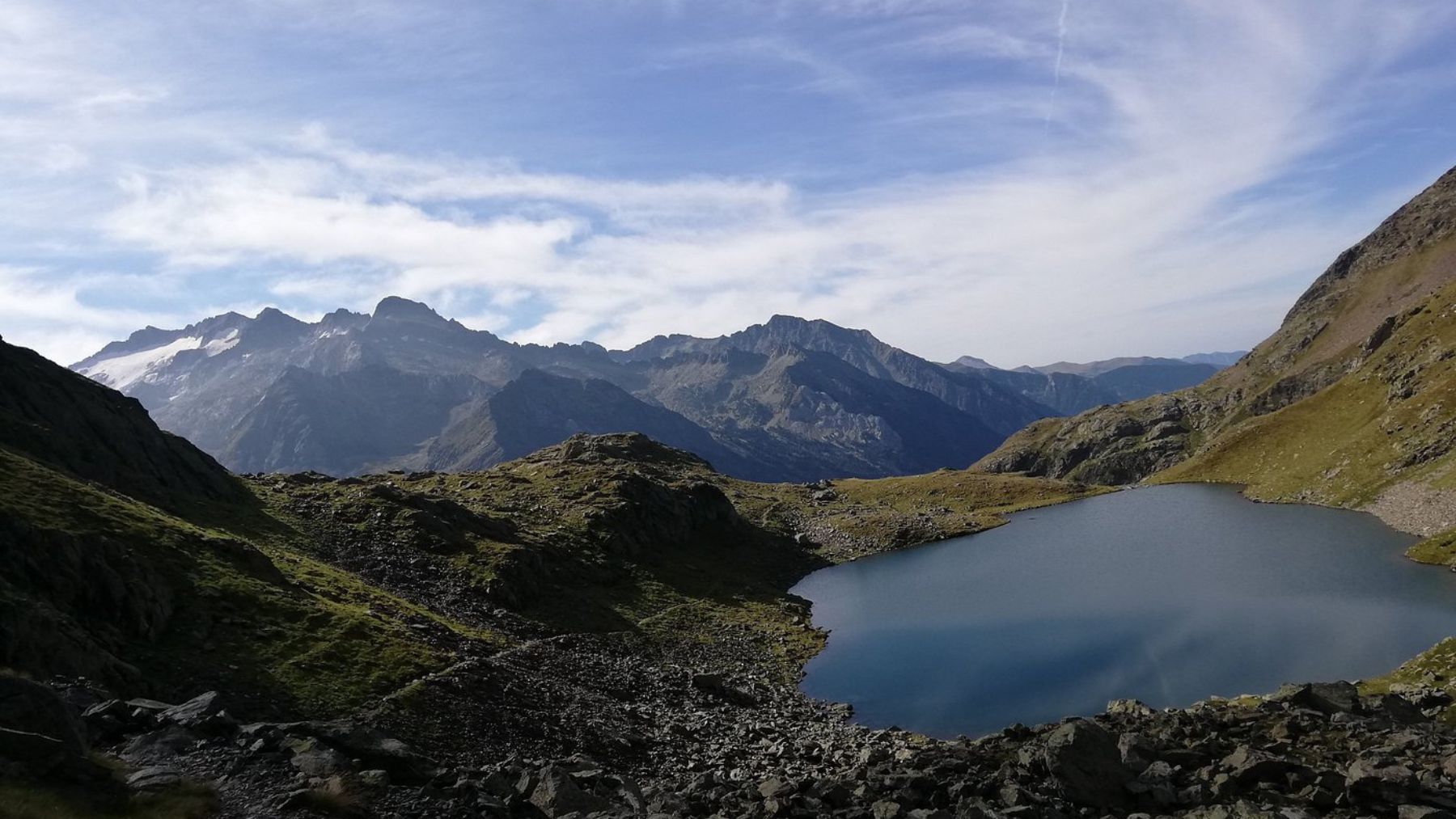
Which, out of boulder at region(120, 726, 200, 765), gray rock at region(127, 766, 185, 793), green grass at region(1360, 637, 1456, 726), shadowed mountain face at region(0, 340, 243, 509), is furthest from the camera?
shadowed mountain face at region(0, 340, 243, 509)

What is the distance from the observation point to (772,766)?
43344mm

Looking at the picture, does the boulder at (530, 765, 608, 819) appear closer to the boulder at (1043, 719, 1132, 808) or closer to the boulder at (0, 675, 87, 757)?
the boulder at (0, 675, 87, 757)

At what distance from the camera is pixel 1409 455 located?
113 m

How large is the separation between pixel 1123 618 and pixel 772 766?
45763 millimetres

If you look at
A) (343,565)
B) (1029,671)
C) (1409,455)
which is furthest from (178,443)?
(1409,455)

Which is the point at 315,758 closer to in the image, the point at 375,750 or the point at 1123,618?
the point at 375,750

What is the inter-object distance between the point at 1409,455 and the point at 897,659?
314 feet

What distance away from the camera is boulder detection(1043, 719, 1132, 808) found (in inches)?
1160

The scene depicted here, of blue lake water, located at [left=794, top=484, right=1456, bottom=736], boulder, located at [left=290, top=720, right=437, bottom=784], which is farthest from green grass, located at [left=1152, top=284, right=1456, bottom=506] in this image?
boulder, located at [left=290, top=720, right=437, bottom=784]

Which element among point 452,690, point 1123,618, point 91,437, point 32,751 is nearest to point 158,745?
point 32,751

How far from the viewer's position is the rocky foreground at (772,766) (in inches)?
924

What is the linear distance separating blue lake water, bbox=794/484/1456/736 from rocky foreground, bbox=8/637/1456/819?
12.8 m

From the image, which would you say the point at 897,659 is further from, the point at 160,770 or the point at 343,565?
the point at 160,770

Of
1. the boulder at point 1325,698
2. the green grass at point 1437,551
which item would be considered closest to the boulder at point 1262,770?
the boulder at point 1325,698
